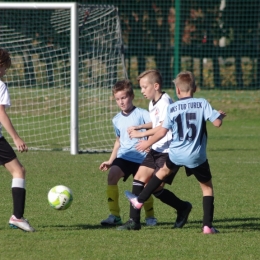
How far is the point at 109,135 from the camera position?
48.1 feet

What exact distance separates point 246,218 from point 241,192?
1.64 m

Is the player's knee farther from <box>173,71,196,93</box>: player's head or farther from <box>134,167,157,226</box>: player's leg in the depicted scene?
<box>173,71,196,93</box>: player's head

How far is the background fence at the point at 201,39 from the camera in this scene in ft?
71.9

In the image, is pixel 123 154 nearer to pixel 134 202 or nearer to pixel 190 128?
pixel 134 202

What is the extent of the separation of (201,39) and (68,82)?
930 cm

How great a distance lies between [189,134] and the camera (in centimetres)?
640

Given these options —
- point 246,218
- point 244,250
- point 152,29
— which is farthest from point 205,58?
point 244,250

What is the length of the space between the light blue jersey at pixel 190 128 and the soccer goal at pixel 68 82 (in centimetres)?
618

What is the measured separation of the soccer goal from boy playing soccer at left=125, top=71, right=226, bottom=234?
6.11 m

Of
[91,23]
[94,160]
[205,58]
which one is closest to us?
[94,160]

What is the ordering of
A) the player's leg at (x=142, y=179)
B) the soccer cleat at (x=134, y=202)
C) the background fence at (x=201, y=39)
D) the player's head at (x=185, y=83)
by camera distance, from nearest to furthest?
1. the player's head at (x=185, y=83)
2. the soccer cleat at (x=134, y=202)
3. the player's leg at (x=142, y=179)
4. the background fence at (x=201, y=39)

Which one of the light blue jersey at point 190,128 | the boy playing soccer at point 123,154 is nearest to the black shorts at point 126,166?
the boy playing soccer at point 123,154

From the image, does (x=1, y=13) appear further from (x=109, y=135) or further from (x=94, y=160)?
(x=94, y=160)

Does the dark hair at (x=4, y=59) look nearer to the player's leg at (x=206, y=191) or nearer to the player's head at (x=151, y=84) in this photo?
the player's head at (x=151, y=84)
